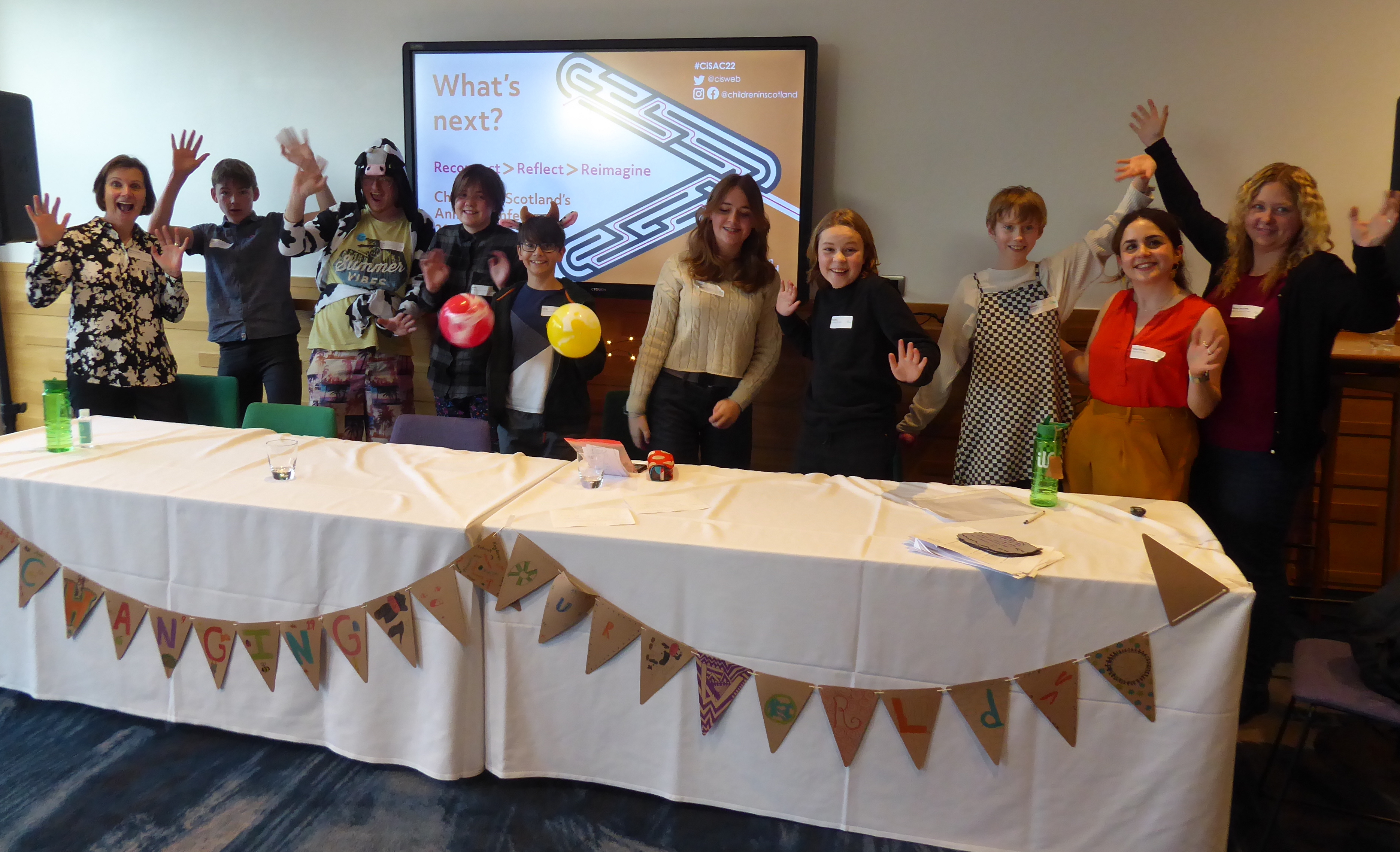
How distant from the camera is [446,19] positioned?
12.7 feet

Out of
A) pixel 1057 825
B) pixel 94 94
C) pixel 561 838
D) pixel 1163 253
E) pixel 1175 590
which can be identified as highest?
pixel 94 94

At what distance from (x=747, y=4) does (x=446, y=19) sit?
1319 mm

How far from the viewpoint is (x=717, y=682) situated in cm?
184

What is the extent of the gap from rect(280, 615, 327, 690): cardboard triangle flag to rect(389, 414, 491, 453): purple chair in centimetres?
84

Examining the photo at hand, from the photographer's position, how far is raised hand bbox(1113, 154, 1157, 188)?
111 inches

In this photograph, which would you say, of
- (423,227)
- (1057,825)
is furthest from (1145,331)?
(423,227)

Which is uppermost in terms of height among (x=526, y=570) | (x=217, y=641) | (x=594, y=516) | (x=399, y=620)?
(x=594, y=516)

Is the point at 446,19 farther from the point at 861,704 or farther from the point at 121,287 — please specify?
the point at 861,704

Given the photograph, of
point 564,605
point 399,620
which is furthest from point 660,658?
point 399,620

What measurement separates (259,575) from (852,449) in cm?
163

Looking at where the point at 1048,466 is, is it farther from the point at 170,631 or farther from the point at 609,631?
the point at 170,631

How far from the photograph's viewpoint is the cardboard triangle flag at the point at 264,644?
2.06 m

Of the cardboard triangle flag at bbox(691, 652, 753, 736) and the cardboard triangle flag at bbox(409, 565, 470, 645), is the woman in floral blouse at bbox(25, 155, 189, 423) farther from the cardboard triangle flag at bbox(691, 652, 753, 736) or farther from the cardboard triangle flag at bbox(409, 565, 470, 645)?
→ the cardboard triangle flag at bbox(691, 652, 753, 736)

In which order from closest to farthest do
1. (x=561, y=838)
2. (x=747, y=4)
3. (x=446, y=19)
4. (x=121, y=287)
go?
1. (x=561, y=838)
2. (x=121, y=287)
3. (x=747, y=4)
4. (x=446, y=19)
